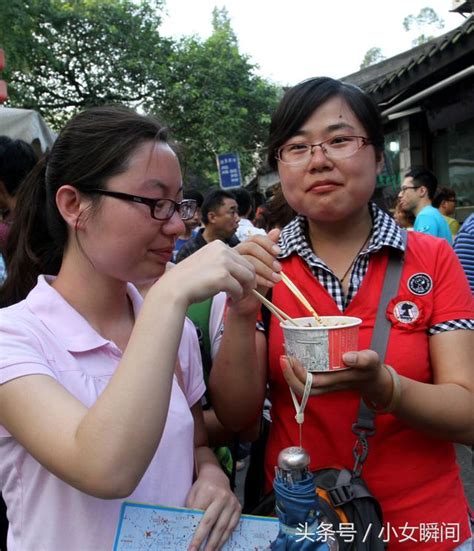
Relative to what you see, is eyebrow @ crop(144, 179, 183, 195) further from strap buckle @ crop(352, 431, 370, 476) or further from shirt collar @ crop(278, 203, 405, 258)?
strap buckle @ crop(352, 431, 370, 476)

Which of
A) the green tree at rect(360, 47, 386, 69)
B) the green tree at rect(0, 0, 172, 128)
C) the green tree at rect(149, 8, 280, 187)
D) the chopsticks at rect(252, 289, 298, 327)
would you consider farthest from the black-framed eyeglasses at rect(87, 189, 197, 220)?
the green tree at rect(360, 47, 386, 69)

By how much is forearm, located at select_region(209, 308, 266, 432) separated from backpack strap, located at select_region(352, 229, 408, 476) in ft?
0.93

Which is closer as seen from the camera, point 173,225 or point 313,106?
point 173,225

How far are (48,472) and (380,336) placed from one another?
870mm

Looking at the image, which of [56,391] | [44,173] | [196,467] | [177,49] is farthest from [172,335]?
[177,49]

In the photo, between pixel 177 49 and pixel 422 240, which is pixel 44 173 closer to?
pixel 422 240

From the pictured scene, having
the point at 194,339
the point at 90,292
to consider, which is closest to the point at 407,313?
the point at 194,339

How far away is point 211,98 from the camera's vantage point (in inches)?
590

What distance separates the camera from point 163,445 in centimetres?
127

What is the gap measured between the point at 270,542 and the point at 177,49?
1582 centimetres

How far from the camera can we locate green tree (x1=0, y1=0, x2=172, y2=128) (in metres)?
13.9

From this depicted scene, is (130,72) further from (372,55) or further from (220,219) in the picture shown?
(372,55)

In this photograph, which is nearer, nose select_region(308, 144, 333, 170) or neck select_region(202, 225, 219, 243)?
nose select_region(308, 144, 333, 170)

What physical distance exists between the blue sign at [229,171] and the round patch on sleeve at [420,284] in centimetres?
1147
